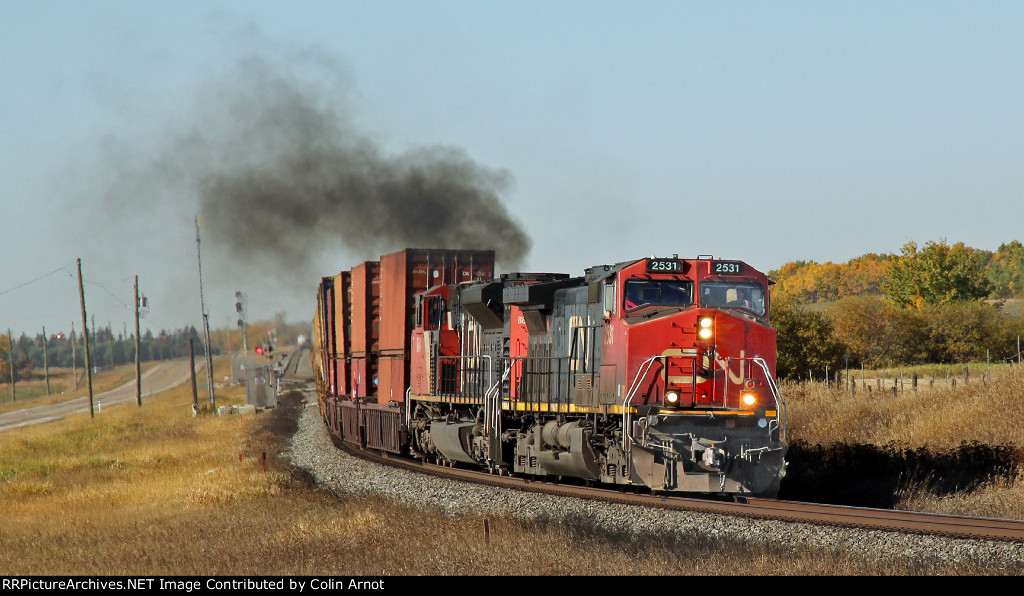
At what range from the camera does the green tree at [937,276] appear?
199ft

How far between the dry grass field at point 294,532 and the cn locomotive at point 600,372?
2026 millimetres

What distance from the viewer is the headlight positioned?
13609 mm

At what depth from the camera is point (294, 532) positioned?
13.2 meters

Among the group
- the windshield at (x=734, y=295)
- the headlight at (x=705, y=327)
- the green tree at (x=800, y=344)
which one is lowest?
the green tree at (x=800, y=344)

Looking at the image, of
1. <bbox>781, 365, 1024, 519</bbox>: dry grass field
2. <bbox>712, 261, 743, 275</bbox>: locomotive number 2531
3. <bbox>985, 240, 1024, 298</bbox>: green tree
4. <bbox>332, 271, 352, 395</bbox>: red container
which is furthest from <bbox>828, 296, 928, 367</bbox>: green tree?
<bbox>985, 240, 1024, 298</bbox>: green tree

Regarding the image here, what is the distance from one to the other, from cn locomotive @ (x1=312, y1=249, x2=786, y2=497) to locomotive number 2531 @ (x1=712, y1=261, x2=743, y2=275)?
0.04 m

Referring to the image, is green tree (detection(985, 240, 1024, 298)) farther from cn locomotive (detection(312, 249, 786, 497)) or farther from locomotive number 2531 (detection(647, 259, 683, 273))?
locomotive number 2531 (detection(647, 259, 683, 273))

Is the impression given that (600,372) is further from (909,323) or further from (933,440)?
(909,323)

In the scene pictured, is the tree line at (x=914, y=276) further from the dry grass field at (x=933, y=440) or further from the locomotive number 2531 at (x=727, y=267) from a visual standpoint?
the locomotive number 2531 at (x=727, y=267)

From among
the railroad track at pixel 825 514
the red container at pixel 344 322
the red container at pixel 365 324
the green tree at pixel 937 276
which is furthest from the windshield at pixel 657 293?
the green tree at pixel 937 276
